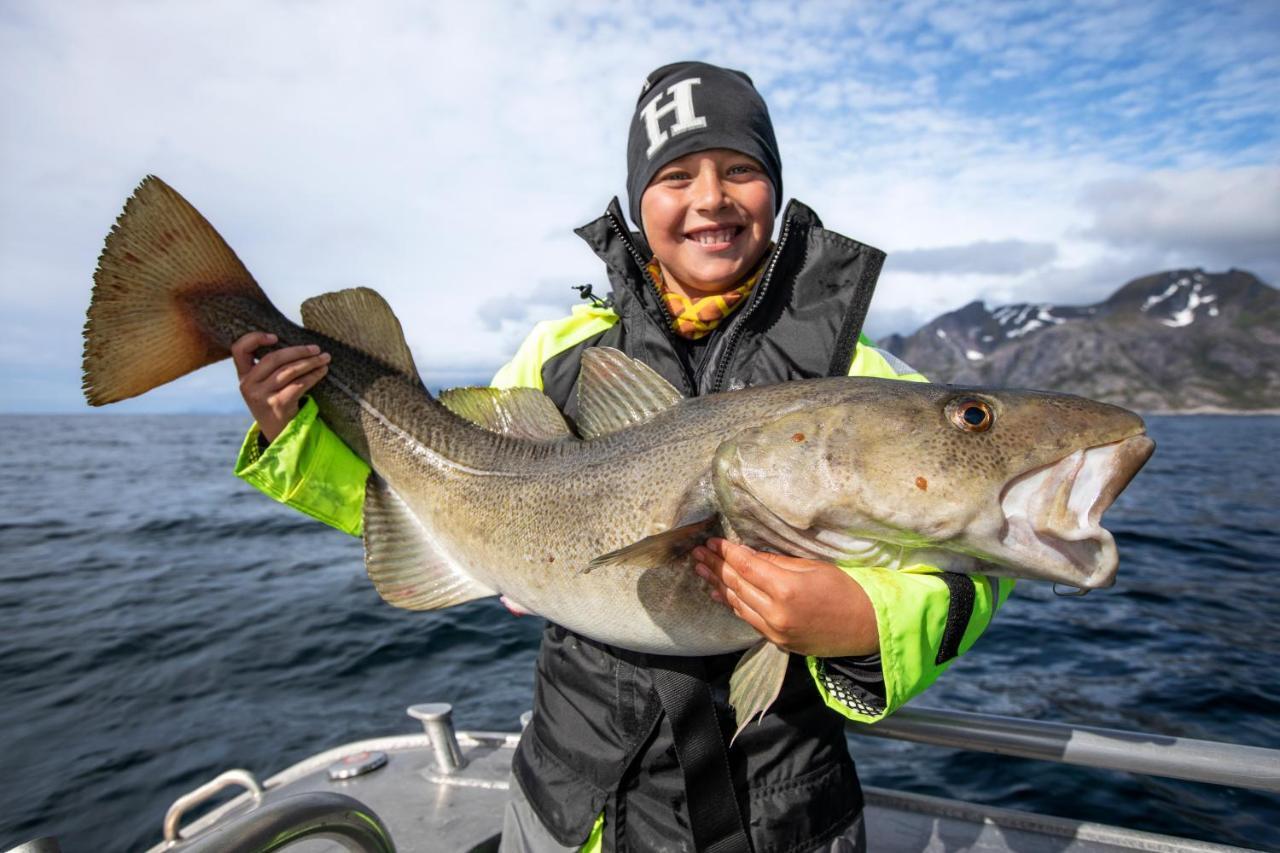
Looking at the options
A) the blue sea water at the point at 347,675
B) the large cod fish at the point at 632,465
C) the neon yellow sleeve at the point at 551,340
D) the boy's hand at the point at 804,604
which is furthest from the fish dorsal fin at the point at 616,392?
the blue sea water at the point at 347,675

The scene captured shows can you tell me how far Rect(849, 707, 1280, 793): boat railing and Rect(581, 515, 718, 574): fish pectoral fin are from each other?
121cm

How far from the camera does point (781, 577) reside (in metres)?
1.99

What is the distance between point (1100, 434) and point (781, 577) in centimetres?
98

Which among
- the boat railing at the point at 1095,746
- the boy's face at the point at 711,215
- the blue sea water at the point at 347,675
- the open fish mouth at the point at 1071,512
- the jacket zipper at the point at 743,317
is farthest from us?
the blue sea water at the point at 347,675

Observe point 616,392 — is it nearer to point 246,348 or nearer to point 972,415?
→ point 972,415

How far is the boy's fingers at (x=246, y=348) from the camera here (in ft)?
9.69

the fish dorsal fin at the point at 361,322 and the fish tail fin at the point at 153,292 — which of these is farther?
the fish dorsal fin at the point at 361,322

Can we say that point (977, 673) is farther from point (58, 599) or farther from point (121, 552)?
point (121, 552)

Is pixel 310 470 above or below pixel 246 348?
below

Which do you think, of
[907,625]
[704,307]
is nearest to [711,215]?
[704,307]

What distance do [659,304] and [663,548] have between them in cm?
121

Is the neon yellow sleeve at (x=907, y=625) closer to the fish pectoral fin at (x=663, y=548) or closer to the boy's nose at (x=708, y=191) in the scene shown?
the fish pectoral fin at (x=663, y=548)

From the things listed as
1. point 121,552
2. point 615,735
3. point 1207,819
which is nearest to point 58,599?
point 121,552

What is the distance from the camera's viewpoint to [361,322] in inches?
131
